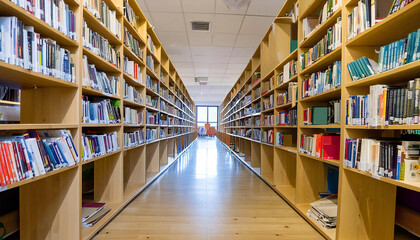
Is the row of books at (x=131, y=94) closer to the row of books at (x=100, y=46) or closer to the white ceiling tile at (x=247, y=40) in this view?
the row of books at (x=100, y=46)

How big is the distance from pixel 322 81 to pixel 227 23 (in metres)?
2.68

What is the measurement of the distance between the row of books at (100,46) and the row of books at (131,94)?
13.5 inches

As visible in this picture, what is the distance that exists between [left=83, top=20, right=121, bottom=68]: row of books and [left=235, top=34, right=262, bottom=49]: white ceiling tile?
10.2 ft

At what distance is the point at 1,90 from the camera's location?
7.09ft

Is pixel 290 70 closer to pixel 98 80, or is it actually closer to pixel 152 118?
pixel 98 80

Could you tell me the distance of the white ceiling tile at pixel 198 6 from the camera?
11.4ft

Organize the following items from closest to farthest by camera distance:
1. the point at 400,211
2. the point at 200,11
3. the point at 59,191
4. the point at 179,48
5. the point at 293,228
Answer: the point at 59,191
the point at 400,211
the point at 293,228
the point at 200,11
the point at 179,48

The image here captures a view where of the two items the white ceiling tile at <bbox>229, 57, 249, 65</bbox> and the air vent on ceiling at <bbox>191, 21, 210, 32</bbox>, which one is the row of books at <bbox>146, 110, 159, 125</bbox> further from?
the white ceiling tile at <bbox>229, 57, 249, 65</bbox>

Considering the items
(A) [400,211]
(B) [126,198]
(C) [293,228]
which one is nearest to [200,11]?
(B) [126,198]

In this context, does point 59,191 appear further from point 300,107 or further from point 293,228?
point 300,107

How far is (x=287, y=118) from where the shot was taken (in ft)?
9.54

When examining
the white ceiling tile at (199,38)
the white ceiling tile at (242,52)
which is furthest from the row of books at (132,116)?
the white ceiling tile at (242,52)

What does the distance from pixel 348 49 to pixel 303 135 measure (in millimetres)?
1028

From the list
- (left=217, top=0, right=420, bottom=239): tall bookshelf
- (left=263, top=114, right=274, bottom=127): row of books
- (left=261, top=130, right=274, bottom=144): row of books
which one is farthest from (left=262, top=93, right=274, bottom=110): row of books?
(left=217, top=0, right=420, bottom=239): tall bookshelf
